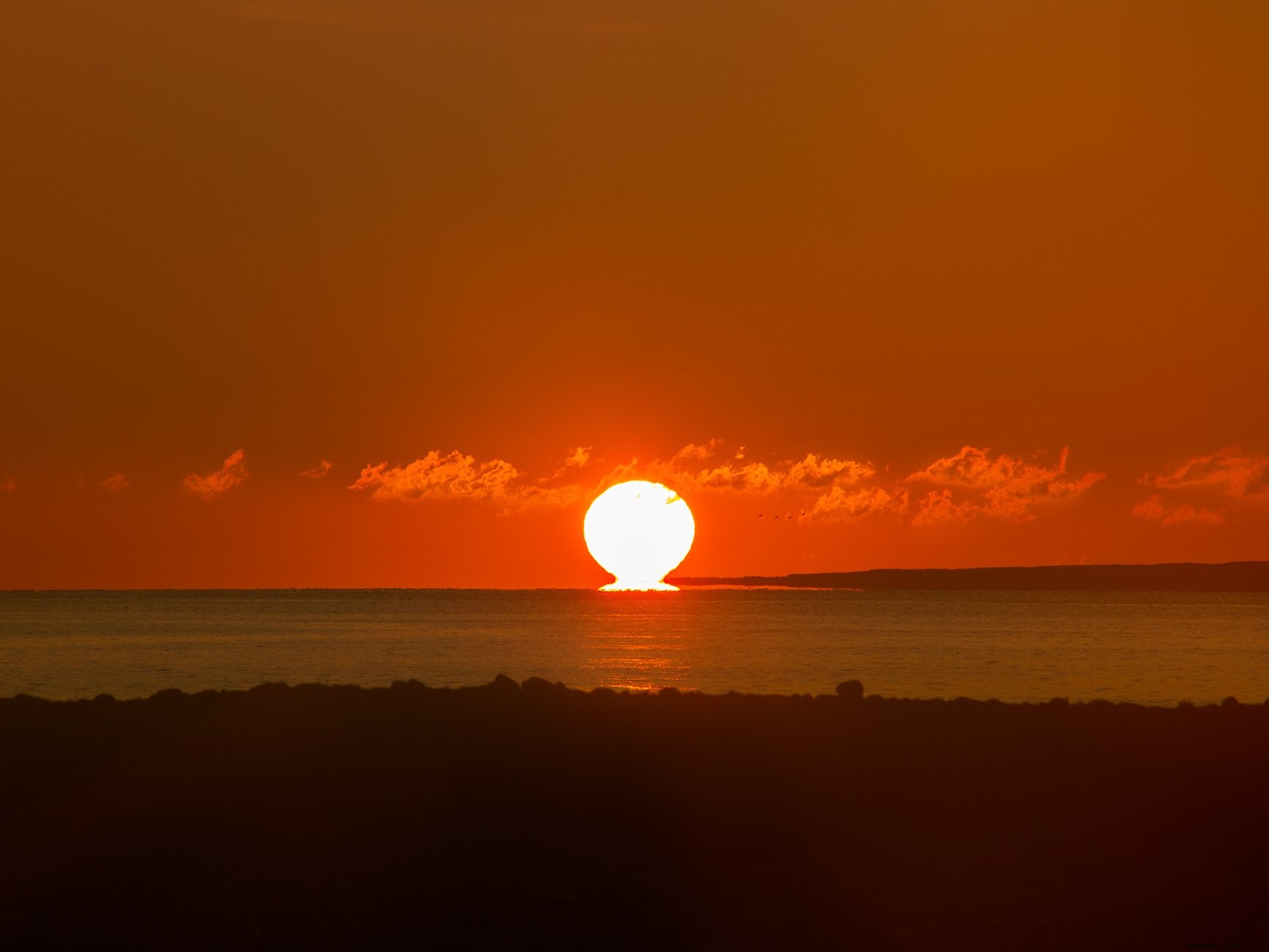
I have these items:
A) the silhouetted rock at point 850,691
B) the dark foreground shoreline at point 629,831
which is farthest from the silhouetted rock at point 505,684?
the silhouetted rock at point 850,691

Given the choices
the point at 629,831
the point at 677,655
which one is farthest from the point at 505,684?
the point at 677,655

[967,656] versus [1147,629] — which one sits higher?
[1147,629]

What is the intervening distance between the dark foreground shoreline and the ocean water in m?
26.2

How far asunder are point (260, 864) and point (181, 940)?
3.22 meters

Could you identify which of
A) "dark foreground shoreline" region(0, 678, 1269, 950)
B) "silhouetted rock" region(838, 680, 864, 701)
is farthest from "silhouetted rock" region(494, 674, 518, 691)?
"silhouetted rock" region(838, 680, 864, 701)

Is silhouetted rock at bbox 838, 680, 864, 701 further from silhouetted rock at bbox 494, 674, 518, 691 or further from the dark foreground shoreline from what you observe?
silhouetted rock at bbox 494, 674, 518, 691

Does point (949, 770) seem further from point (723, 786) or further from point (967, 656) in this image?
point (967, 656)

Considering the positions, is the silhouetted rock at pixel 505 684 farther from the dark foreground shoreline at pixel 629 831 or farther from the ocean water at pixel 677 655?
the ocean water at pixel 677 655

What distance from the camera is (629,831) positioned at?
20.5 meters

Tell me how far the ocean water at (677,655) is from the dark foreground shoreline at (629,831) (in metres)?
26.2

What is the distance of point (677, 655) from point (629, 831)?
64287 mm

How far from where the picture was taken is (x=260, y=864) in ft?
59.9

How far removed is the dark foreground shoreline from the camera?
15758 mm

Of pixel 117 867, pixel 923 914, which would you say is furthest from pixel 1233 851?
pixel 117 867
